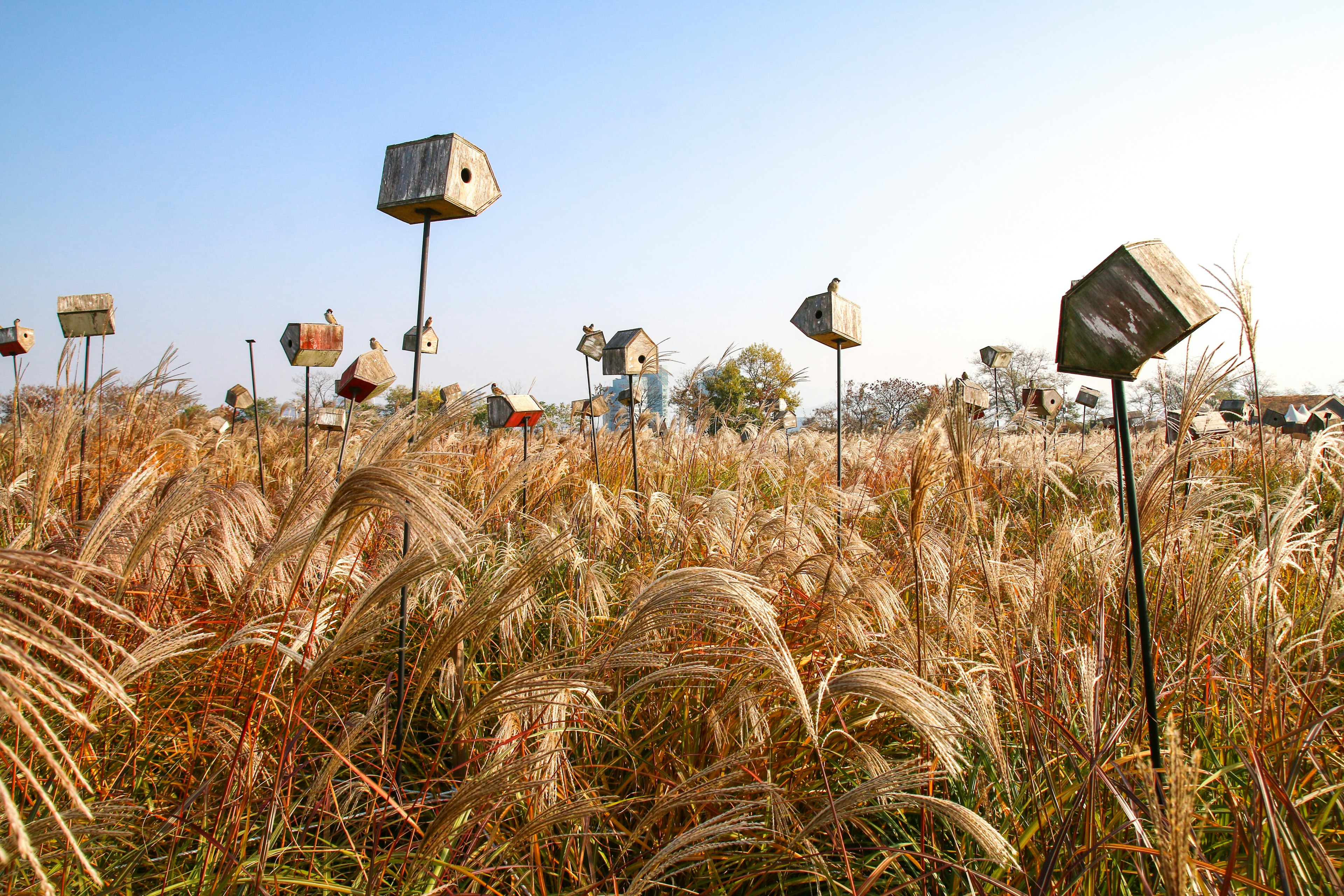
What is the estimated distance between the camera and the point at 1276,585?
6.70 feet

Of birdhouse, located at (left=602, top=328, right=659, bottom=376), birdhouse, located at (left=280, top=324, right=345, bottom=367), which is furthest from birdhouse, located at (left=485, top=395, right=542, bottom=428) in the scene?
birdhouse, located at (left=280, top=324, right=345, bottom=367)

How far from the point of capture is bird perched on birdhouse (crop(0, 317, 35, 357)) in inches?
293

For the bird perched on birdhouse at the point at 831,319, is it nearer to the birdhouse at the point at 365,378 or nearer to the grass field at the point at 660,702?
the grass field at the point at 660,702

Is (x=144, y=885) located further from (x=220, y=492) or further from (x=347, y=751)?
(x=220, y=492)

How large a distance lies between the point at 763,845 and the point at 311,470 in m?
1.60

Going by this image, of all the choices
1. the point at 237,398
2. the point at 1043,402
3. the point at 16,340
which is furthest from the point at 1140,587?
the point at 237,398

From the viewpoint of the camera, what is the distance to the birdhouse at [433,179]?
119 inches

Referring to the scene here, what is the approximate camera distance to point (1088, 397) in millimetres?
11016

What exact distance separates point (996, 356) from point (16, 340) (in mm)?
11599

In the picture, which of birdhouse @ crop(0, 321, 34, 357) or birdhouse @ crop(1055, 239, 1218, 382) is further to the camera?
birdhouse @ crop(0, 321, 34, 357)

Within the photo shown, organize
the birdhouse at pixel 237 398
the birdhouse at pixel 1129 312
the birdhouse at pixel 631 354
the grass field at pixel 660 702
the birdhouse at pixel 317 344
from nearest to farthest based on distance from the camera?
the grass field at pixel 660 702 → the birdhouse at pixel 1129 312 → the birdhouse at pixel 317 344 → the birdhouse at pixel 631 354 → the birdhouse at pixel 237 398

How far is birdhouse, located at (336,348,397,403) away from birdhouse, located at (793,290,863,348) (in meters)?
3.52

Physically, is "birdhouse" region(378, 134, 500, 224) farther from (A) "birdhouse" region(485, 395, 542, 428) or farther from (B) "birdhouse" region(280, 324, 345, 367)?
(A) "birdhouse" region(485, 395, 542, 428)

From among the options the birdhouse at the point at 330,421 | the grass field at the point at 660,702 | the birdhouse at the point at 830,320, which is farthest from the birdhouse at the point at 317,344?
the birdhouse at the point at 830,320
